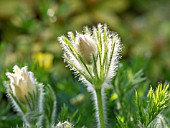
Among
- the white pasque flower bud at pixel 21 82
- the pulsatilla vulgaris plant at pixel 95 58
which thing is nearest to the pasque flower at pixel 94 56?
the pulsatilla vulgaris plant at pixel 95 58

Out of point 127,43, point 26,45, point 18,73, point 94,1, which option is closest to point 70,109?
point 18,73

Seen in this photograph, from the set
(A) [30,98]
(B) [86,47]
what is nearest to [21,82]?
(A) [30,98]

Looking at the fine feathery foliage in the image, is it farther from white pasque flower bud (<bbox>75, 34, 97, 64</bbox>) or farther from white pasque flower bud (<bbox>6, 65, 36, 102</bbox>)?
white pasque flower bud (<bbox>6, 65, 36, 102</bbox>)

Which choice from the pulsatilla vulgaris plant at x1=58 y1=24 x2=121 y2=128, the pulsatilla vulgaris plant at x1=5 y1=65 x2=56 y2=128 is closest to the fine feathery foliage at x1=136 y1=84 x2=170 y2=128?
the pulsatilla vulgaris plant at x1=58 y1=24 x2=121 y2=128

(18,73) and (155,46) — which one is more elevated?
(155,46)

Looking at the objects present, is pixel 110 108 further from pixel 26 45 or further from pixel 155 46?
pixel 155 46

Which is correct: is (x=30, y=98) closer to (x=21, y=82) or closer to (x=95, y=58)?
(x=21, y=82)
